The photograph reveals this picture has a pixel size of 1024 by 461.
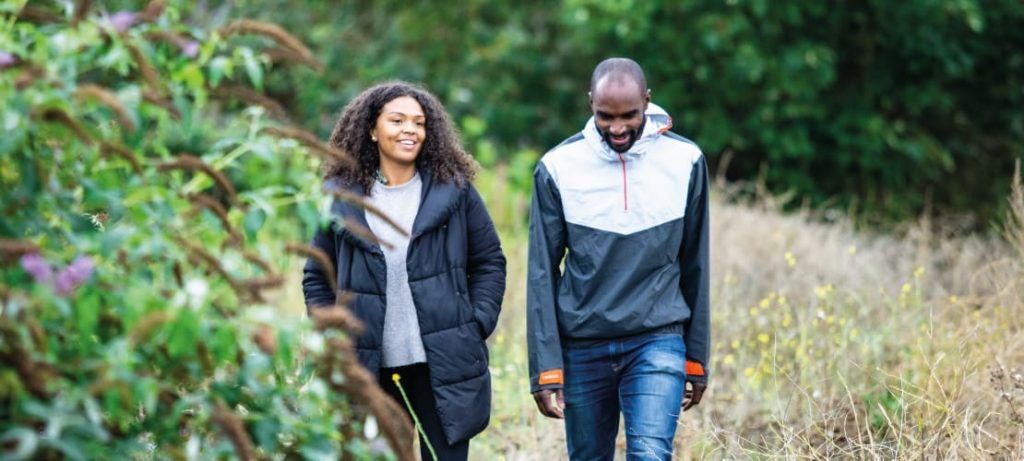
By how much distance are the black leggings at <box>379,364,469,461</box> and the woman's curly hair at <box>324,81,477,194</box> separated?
0.68 m

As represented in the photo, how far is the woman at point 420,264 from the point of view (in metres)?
4.45

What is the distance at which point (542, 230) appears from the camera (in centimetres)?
461

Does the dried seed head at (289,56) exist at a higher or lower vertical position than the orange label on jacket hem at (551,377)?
higher

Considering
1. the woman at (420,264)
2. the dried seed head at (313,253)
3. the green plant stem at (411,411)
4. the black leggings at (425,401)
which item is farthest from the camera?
the black leggings at (425,401)

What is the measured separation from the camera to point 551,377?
447cm

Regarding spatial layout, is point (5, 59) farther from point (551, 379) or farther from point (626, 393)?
point (626, 393)

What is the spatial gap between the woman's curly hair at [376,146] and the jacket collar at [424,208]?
6 cm

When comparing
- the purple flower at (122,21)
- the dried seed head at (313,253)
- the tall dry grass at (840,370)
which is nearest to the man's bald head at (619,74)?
the tall dry grass at (840,370)

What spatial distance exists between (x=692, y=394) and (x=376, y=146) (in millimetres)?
1492

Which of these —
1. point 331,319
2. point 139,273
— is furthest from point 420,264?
point 139,273

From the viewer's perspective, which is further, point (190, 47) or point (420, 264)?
point (420, 264)

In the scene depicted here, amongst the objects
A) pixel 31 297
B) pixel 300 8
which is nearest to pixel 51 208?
pixel 31 297

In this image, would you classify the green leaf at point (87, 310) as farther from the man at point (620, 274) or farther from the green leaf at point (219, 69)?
the man at point (620, 274)

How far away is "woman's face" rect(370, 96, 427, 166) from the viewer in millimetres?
4590
